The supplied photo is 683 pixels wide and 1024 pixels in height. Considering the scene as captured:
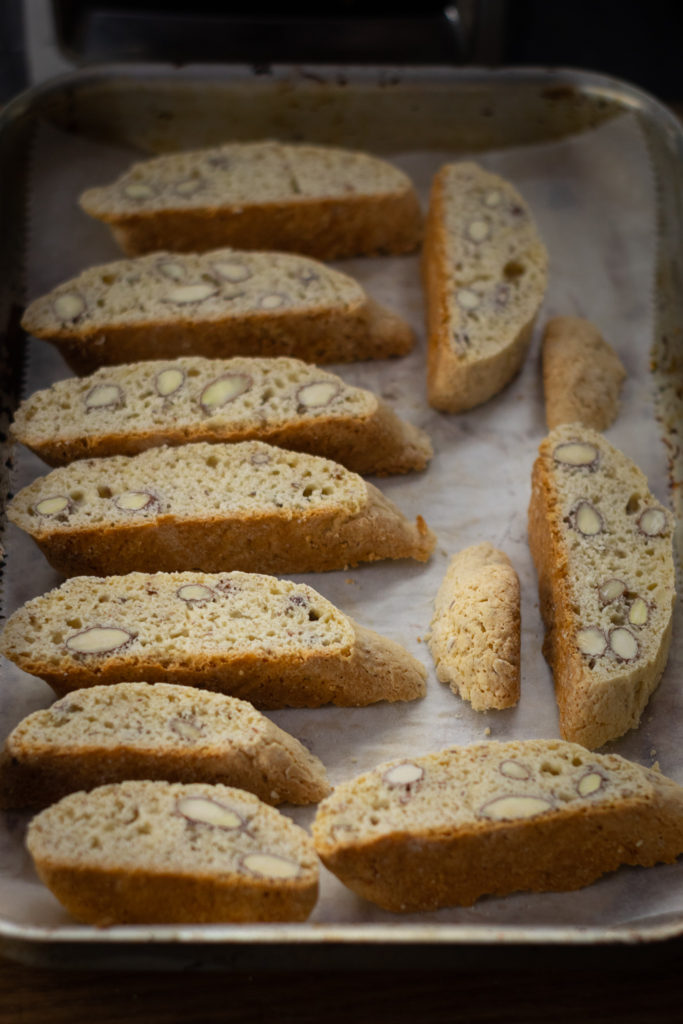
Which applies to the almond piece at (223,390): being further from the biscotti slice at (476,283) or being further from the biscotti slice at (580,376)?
the biscotti slice at (580,376)

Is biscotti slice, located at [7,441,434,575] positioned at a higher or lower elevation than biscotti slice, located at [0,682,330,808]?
higher

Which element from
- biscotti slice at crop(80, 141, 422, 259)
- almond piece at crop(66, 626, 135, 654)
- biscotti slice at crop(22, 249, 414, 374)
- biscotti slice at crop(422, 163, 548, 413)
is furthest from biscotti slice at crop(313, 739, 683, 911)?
biscotti slice at crop(80, 141, 422, 259)

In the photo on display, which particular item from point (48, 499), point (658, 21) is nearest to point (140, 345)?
point (48, 499)

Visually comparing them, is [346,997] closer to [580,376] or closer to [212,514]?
[212,514]

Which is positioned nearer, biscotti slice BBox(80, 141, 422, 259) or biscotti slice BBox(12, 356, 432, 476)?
biscotti slice BBox(12, 356, 432, 476)

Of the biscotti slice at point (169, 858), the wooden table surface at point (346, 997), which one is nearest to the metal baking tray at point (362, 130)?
the biscotti slice at point (169, 858)

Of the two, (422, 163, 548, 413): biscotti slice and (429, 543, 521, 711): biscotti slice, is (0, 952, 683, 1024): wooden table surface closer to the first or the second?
(429, 543, 521, 711): biscotti slice

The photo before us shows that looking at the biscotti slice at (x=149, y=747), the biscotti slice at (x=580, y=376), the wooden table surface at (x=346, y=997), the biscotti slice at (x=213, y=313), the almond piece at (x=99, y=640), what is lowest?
the wooden table surface at (x=346, y=997)
